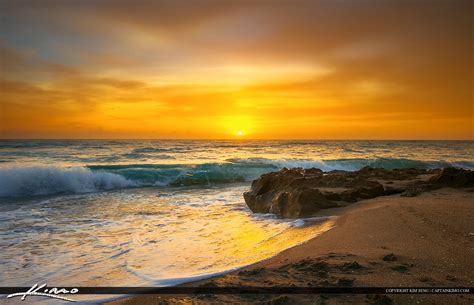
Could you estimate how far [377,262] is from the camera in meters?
3.29

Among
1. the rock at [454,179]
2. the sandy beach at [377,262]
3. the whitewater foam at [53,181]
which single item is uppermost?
the rock at [454,179]

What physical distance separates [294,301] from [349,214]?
3859 mm

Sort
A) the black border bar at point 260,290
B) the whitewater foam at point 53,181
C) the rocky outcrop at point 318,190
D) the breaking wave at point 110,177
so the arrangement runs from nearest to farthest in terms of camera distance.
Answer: the black border bar at point 260,290 < the rocky outcrop at point 318,190 < the whitewater foam at point 53,181 < the breaking wave at point 110,177

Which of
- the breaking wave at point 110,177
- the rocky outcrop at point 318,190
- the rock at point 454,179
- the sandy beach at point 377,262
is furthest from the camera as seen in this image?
the breaking wave at point 110,177

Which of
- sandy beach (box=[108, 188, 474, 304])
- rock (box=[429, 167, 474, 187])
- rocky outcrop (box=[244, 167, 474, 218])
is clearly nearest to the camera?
sandy beach (box=[108, 188, 474, 304])

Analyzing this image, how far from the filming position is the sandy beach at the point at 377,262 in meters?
2.73

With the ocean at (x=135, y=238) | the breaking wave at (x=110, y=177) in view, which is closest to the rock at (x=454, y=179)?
the ocean at (x=135, y=238)

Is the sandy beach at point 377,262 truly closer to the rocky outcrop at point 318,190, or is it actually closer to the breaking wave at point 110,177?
the rocky outcrop at point 318,190

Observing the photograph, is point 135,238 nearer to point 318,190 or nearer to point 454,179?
point 318,190

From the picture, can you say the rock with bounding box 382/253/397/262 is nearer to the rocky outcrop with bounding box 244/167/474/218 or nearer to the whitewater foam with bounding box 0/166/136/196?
the rocky outcrop with bounding box 244/167/474/218

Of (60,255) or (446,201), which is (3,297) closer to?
(60,255)

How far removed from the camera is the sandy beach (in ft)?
8.96

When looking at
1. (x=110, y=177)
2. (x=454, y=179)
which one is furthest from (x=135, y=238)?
(x=110, y=177)
